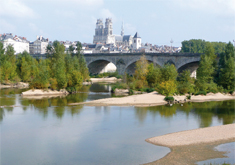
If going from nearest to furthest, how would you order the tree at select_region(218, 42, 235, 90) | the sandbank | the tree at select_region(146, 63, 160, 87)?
the sandbank < the tree at select_region(218, 42, 235, 90) < the tree at select_region(146, 63, 160, 87)

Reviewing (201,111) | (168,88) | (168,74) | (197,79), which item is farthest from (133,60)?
(201,111)

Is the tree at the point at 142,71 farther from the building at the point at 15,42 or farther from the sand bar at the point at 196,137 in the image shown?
the building at the point at 15,42

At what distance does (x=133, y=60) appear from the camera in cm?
7956

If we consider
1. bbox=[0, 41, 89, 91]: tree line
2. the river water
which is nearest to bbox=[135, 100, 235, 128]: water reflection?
the river water

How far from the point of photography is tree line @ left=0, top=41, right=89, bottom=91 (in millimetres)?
49281

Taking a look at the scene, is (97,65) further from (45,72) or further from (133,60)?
(45,72)

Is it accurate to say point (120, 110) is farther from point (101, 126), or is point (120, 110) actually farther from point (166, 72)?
point (166, 72)

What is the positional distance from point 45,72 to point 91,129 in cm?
2503

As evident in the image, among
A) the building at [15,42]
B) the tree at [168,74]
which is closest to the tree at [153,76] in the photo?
the tree at [168,74]

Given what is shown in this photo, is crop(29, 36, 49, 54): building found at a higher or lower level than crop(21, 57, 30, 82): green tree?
higher

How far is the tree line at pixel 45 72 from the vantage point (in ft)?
162

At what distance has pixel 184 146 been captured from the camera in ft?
70.8

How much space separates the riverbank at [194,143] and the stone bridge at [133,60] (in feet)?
130

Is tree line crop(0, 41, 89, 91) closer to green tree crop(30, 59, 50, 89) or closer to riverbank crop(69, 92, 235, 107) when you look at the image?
green tree crop(30, 59, 50, 89)
